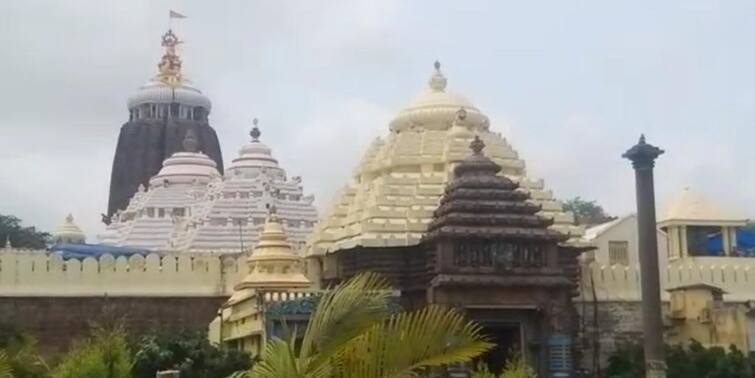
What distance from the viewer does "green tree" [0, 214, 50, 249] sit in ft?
201

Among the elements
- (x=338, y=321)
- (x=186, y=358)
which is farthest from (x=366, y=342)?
(x=186, y=358)

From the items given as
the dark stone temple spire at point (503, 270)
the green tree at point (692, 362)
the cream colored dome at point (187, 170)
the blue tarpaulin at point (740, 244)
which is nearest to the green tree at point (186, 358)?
the dark stone temple spire at point (503, 270)

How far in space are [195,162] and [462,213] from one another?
25.6 metres

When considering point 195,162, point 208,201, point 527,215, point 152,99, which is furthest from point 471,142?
point 152,99

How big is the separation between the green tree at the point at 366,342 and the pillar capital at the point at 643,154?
11.4m

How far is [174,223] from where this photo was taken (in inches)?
1790

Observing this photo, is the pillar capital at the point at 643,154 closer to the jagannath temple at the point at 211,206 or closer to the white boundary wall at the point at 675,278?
the white boundary wall at the point at 675,278

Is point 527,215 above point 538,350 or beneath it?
above

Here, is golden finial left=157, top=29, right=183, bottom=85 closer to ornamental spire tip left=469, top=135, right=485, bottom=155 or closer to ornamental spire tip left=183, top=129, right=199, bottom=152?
ornamental spire tip left=183, top=129, right=199, bottom=152

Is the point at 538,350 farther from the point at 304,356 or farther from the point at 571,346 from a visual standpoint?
the point at 304,356

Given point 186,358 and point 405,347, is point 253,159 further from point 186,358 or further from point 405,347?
point 405,347

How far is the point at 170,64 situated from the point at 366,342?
54.7 metres

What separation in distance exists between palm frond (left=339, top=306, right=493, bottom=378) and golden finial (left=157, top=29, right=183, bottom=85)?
53.8 meters

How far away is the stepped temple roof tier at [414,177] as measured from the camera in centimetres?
2772
